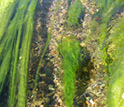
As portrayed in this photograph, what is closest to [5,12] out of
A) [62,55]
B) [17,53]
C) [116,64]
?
[17,53]

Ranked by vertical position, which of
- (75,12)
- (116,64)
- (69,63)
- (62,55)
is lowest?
(116,64)

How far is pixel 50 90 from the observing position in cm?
293

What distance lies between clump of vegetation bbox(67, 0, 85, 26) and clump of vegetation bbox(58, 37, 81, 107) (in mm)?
811

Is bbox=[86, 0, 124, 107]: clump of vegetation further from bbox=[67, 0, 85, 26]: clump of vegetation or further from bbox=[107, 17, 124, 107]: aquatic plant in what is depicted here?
bbox=[67, 0, 85, 26]: clump of vegetation

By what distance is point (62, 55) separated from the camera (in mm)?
3486

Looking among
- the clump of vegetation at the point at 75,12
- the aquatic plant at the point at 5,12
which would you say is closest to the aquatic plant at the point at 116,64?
the clump of vegetation at the point at 75,12

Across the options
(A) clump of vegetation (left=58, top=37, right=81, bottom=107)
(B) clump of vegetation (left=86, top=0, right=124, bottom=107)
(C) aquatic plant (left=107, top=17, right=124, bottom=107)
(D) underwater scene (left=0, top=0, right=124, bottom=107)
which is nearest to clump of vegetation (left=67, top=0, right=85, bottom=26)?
(D) underwater scene (left=0, top=0, right=124, bottom=107)

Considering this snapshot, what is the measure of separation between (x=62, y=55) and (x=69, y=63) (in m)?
0.33

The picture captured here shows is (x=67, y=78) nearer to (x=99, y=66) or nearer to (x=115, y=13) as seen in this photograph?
(x=99, y=66)

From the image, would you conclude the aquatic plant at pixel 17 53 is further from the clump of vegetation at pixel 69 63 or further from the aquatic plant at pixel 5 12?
the clump of vegetation at pixel 69 63

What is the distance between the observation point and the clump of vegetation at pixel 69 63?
2791 millimetres

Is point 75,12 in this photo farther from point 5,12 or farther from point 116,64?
point 116,64

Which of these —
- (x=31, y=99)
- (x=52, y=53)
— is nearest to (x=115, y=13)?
(x=52, y=53)

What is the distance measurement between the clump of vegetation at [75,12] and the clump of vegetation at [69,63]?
811mm
